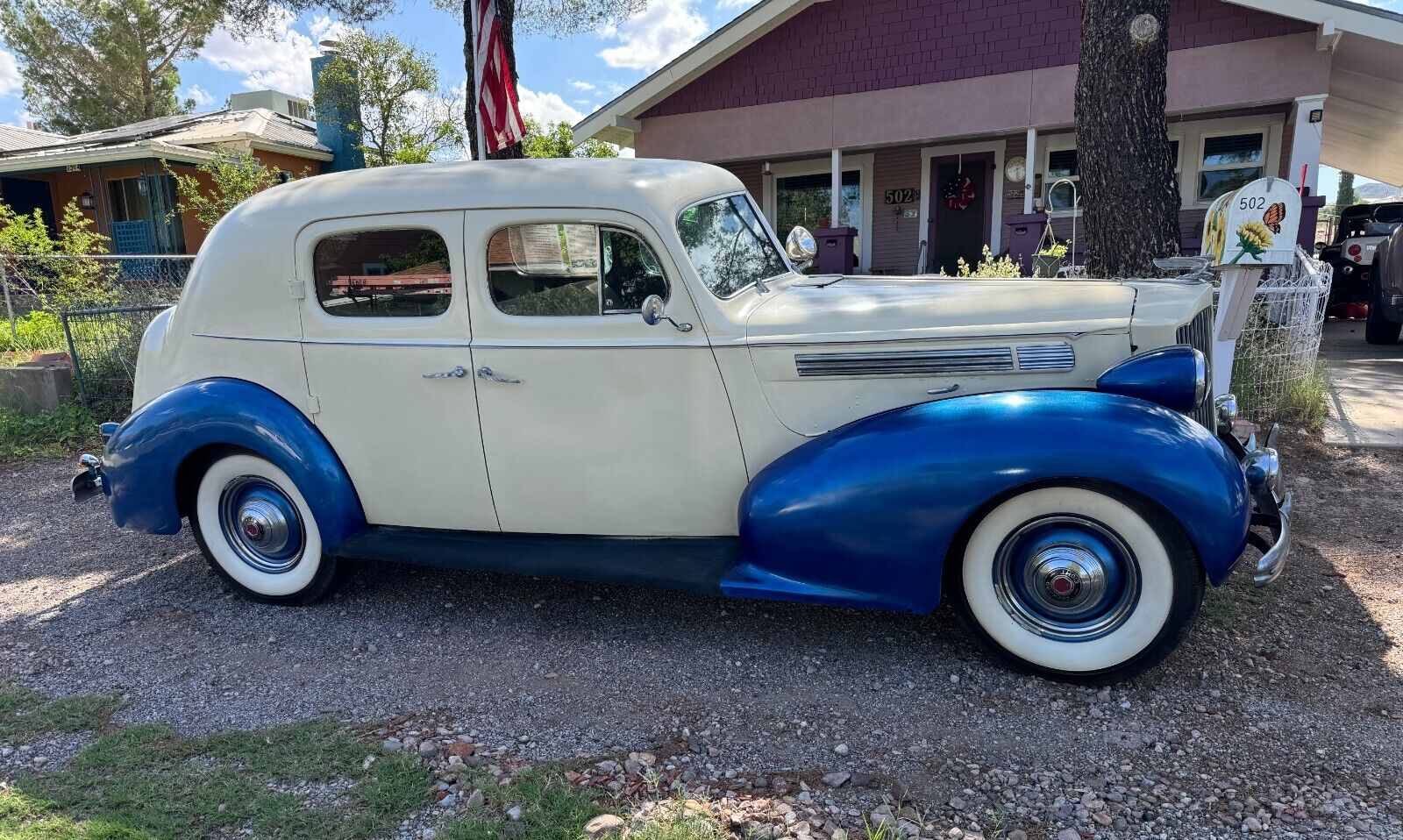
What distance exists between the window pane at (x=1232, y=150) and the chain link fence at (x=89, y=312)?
43.5 feet

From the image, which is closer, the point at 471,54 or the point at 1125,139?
the point at 1125,139

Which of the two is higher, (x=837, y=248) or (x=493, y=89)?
(x=493, y=89)

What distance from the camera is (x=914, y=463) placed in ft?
9.21

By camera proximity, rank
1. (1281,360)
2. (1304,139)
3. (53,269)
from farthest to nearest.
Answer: (1304,139)
(53,269)
(1281,360)

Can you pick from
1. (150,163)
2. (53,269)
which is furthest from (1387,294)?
(150,163)

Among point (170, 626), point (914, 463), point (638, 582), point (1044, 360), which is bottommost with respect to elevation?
point (170, 626)

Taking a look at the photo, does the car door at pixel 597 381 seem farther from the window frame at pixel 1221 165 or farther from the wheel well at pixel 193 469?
the window frame at pixel 1221 165

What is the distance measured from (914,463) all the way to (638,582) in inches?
45.3

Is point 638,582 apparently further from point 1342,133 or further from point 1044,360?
point 1342,133

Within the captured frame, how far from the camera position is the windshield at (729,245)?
3.39 metres

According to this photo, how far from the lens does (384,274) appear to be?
11.7 ft

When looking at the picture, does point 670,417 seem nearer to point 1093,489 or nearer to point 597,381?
point 597,381

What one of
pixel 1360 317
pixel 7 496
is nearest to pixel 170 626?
pixel 7 496

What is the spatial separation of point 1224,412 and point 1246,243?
1.17m
